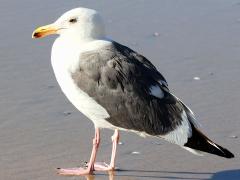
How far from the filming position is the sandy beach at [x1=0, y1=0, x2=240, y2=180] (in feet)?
22.4

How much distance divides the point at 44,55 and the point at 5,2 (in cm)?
166

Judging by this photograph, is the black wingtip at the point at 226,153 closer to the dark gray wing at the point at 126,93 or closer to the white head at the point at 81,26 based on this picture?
the dark gray wing at the point at 126,93

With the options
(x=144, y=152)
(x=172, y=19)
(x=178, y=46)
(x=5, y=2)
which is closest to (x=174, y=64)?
(x=178, y=46)

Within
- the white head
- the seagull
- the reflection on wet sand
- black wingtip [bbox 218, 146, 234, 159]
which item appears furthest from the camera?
the white head

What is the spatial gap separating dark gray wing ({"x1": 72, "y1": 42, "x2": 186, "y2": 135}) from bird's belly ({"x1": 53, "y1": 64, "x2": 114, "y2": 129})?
0.14 feet

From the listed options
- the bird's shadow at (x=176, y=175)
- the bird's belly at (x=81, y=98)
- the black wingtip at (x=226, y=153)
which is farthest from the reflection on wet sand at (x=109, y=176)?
the black wingtip at (x=226, y=153)

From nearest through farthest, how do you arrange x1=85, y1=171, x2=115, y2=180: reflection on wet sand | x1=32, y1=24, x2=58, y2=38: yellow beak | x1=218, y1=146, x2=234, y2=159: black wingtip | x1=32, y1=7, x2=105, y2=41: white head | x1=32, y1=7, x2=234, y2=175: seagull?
x1=218, y1=146, x2=234, y2=159: black wingtip → x1=32, y1=7, x2=234, y2=175: seagull → x1=85, y1=171, x2=115, y2=180: reflection on wet sand → x1=32, y1=7, x2=105, y2=41: white head → x1=32, y1=24, x2=58, y2=38: yellow beak

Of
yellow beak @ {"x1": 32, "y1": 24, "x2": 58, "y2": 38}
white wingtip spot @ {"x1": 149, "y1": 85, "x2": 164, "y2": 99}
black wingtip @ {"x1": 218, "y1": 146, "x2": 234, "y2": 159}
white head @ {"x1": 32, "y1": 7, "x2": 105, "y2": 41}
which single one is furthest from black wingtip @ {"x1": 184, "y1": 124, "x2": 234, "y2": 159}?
yellow beak @ {"x1": 32, "y1": 24, "x2": 58, "y2": 38}

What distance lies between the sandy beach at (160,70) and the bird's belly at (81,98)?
456 millimetres

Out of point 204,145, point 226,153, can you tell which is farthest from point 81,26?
point 226,153

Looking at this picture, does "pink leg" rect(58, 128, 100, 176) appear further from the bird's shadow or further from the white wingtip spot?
the white wingtip spot

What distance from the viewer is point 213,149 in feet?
21.2

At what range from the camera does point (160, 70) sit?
8602 millimetres

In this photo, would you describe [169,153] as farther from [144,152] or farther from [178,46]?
[178,46]
